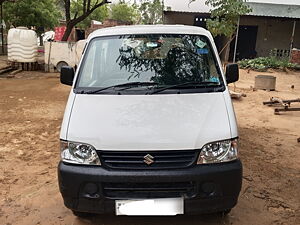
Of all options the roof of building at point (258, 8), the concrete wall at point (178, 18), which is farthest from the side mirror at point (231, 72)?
the concrete wall at point (178, 18)

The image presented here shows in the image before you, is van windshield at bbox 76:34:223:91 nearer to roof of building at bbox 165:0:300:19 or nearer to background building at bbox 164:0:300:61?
roof of building at bbox 165:0:300:19

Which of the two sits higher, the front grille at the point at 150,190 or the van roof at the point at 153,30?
the van roof at the point at 153,30

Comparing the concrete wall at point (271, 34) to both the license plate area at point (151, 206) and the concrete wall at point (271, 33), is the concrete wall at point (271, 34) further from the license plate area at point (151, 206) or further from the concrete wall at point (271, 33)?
the license plate area at point (151, 206)

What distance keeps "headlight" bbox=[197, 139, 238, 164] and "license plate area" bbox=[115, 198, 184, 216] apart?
40cm

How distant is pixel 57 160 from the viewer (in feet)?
16.2

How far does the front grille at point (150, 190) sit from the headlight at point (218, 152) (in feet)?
0.80

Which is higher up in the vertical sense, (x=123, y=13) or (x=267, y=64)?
(x=123, y=13)

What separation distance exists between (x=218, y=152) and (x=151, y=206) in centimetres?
72

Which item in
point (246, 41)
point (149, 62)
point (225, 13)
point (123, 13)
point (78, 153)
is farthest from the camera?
point (123, 13)

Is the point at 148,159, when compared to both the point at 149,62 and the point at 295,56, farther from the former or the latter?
the point at 295,56

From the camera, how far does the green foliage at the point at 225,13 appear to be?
8.74 metres

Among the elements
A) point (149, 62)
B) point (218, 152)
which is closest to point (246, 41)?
point (149, 62)

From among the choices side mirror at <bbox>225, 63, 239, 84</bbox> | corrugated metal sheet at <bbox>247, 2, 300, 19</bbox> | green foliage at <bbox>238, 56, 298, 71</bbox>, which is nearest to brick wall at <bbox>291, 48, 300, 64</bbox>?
green foliage at <bbox>238, 56, 298, 71</bbox>

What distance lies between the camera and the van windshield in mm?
3561
